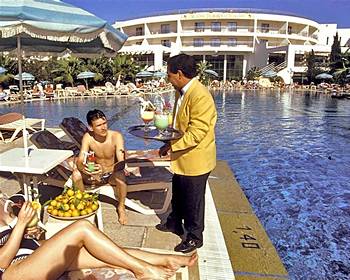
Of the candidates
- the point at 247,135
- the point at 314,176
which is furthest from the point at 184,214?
the point at 247,135

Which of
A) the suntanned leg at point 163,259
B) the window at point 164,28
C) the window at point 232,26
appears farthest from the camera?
the window at point 164,28

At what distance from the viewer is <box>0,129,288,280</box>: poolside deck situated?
8.71 ft

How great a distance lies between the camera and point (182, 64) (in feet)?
8.32

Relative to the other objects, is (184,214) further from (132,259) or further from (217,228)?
(132,259)

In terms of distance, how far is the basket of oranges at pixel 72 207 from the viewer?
8.55 feet

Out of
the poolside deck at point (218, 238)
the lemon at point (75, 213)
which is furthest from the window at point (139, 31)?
the lemon at point (75, 213)

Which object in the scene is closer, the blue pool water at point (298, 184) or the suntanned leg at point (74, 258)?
the suntanned leg at point (74, 258)

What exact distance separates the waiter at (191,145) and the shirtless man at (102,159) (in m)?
0.69

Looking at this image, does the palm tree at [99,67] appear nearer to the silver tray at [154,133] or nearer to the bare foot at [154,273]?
the silver tray at [154,133]

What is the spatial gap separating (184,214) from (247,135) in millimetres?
7494

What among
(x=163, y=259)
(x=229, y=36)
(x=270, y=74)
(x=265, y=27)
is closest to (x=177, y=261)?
(x=163, y=259)

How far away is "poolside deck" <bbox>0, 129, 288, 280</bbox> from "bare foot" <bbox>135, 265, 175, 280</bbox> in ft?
0.41

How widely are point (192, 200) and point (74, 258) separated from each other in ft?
3.43

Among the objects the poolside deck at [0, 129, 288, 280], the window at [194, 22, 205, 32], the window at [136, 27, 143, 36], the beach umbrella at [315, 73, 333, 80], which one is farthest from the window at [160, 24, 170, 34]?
the poolside deck at [0, 129, 288, 280]
